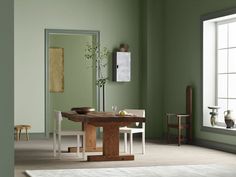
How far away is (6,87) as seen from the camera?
1835mm

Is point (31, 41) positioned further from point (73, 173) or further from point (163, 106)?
point (73, 173)

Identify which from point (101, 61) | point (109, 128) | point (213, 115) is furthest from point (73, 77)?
point (109, 128)

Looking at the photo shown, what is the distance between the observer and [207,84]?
368 inches

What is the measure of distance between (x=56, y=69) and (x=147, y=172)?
6.31 meters

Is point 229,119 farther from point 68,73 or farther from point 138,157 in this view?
point 68,73

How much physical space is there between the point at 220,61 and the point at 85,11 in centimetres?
327

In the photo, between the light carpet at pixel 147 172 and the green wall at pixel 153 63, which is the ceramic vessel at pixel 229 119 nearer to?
the light carpet at pixel 147 172

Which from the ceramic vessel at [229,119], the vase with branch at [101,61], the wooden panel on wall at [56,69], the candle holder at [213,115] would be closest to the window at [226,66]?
the candle holder at [213,115]

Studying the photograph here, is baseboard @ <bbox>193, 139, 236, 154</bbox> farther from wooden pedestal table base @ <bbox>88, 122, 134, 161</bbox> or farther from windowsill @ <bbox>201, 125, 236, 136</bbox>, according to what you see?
wooden pedestal table base @ <bbox>88, 122, 134, 161</bbox>

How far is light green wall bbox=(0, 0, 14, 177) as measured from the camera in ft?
5.95

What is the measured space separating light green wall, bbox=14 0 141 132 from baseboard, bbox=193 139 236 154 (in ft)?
7.34

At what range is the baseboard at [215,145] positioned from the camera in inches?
330

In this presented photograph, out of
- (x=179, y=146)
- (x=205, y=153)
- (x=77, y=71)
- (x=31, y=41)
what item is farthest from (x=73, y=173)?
(x=77, y=71)

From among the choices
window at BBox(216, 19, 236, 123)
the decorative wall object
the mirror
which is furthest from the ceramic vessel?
the mirror
